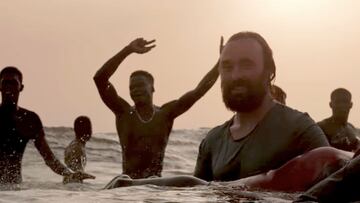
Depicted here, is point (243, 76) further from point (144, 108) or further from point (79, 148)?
point (79, 148)

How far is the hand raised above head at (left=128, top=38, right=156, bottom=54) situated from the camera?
8258mm

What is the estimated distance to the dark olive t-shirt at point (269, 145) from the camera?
→ 5875mm

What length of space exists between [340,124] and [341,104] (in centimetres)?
32

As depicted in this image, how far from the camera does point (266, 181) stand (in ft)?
17.1

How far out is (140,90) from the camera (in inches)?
372

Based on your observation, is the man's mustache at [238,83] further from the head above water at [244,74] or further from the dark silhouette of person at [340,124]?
the dark silhouette of person at [340,124]

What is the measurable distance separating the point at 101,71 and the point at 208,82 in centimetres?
124

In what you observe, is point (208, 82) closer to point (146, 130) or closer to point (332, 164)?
point (146, 130)

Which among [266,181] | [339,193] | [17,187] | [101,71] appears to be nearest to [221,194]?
[266,181]

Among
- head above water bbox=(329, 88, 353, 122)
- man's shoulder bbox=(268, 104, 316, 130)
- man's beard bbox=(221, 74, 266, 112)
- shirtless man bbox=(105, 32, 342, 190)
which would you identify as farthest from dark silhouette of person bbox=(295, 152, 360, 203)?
head above water bbox=(329, 88, 353, 122)

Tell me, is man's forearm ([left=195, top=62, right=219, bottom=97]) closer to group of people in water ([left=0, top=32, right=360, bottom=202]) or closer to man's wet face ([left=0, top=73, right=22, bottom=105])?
group of people in water ([left=0, top=32, right=360, bottom=202])

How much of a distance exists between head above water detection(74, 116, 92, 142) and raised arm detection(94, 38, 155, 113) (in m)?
2.43

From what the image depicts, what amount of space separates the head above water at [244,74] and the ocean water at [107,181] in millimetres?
1160

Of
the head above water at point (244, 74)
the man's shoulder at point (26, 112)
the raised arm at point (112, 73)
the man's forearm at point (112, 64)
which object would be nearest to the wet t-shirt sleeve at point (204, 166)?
the head above water at point (244, 74)
